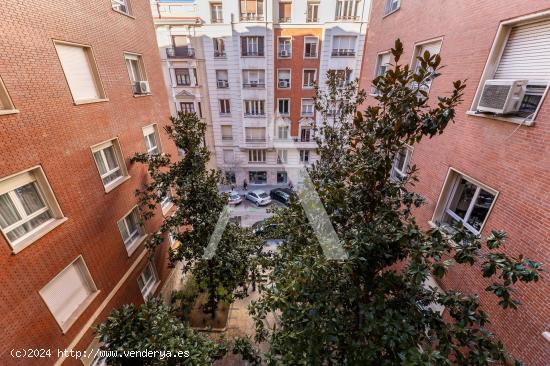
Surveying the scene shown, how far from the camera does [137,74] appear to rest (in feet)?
29.7

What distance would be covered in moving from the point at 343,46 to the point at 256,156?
1123cm

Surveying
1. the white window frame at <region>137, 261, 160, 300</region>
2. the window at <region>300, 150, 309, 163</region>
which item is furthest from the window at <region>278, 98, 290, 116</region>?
the white window frame at <region>137, 261, 160, 300</region>

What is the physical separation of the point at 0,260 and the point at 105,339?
7.99 ft

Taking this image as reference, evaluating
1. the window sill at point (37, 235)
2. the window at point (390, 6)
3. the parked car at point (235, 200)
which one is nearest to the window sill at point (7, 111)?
the window sill at point (37, 235)

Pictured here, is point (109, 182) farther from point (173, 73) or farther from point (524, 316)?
point (173, 73)

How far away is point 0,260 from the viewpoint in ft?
14.4

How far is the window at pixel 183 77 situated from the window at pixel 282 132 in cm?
832

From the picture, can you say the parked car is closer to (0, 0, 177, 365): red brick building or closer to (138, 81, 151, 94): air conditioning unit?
(0, 0, 177, 365): red brick building

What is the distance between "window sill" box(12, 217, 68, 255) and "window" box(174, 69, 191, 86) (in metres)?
16.4

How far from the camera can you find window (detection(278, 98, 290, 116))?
64.9 ft

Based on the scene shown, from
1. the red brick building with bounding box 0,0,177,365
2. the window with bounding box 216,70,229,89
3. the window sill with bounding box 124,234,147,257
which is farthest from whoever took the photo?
the window with bounding box 216,70,229,89

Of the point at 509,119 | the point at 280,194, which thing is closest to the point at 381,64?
the point at 509,119

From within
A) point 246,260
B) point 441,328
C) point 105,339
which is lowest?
point 246,260

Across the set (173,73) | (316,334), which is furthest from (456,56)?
(173,73)
